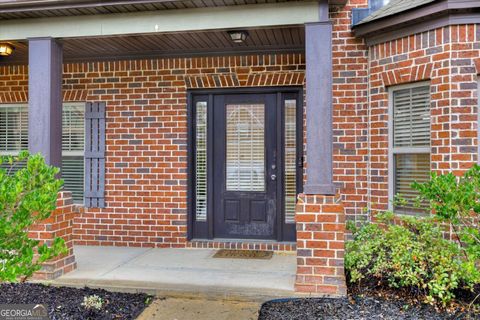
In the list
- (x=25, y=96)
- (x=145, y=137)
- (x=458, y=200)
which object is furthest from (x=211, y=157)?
(x=458, y=200)

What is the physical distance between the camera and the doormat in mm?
5248

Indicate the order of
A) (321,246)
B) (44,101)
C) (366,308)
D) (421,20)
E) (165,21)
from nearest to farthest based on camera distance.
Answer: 1. (366,308)
2. (321,246)
3. (165,21)
4. (44,101)
5. (421,20)

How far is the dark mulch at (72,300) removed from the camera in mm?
3480

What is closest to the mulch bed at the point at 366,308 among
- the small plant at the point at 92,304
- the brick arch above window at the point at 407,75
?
the small plant at the point at 92,304

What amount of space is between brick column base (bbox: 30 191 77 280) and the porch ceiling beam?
1.73m

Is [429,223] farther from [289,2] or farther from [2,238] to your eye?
[2,238]

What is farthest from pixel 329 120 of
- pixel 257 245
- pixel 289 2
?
pixel 257 245

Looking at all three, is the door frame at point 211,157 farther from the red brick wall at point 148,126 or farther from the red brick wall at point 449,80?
the red brick wall at point 449,80

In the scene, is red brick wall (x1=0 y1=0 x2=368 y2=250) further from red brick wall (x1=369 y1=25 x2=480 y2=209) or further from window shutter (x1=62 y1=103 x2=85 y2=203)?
red brick wall (x1=369 y1=25 x2=480 y2=209)

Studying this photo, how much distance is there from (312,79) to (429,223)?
5.57 ft

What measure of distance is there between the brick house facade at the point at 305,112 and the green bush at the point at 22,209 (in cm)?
188

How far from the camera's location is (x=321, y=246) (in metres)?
3.95

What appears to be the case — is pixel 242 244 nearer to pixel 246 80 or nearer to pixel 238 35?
pixel 246 80

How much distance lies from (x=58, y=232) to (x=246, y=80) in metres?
2.90
